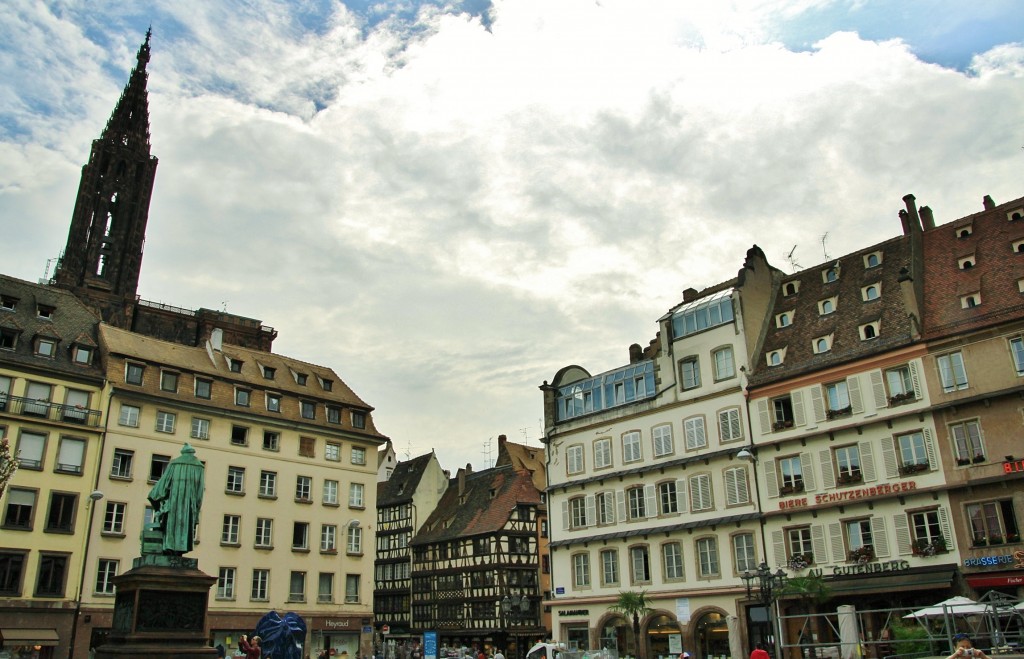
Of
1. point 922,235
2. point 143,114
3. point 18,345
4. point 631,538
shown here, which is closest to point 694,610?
point 631,538

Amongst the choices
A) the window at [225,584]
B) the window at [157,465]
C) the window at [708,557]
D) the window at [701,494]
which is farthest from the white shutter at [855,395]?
the window at [157,465]

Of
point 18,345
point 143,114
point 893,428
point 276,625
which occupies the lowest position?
point 276,625

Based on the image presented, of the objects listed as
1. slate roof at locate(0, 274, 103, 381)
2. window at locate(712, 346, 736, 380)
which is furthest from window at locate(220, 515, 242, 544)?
window at locate(712, 346, 736, 380)

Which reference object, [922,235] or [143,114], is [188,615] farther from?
[143,114]

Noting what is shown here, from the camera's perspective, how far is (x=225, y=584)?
43.3 meters

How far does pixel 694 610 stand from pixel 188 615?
25.1 metres

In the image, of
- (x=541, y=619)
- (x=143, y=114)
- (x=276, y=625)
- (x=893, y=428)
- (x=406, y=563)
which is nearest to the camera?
(x=276, y=625)

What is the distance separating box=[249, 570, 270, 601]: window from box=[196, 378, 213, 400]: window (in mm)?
9885

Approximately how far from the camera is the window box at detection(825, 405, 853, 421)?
34.4m

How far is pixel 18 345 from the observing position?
133ft

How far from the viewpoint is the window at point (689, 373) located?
41.1m

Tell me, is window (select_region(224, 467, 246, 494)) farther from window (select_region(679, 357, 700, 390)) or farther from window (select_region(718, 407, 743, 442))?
window (select_region(718, 407, 743, 442))

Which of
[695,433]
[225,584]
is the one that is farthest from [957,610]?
[225,584]

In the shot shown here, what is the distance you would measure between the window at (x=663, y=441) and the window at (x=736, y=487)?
11.4 feet
